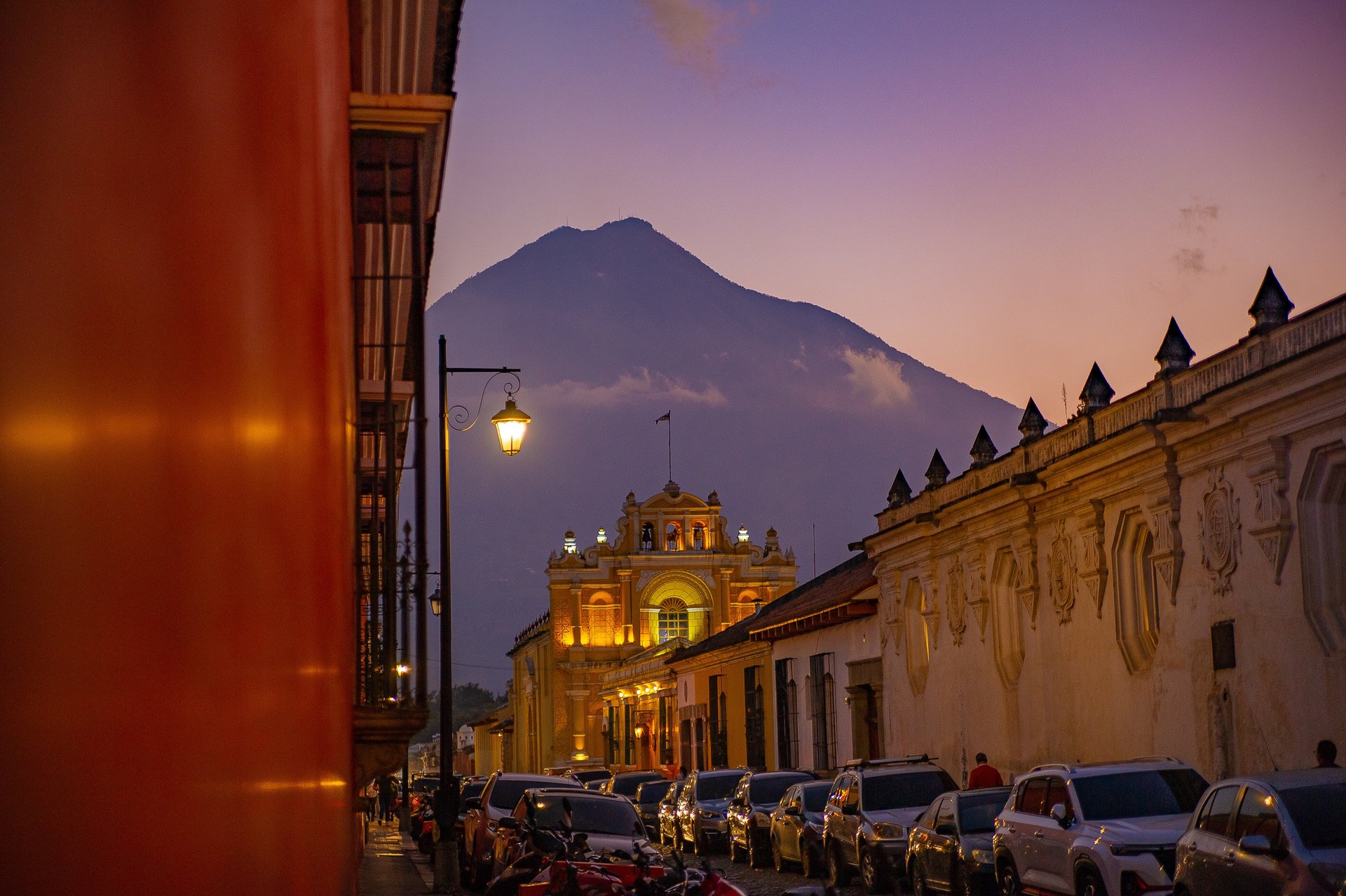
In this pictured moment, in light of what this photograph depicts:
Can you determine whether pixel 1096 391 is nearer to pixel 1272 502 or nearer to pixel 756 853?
pixel 1272 502

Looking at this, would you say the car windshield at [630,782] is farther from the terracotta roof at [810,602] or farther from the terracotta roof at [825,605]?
the terracotta roof at [810,602]

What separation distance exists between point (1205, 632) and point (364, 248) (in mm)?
12400

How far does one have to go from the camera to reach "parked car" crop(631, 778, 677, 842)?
35.4 meters

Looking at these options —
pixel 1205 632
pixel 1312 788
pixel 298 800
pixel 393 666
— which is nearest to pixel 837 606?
pixel 1205 632

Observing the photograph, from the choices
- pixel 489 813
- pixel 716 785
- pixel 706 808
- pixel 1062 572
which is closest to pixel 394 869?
pixel 706 808

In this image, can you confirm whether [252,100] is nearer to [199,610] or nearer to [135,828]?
[199,610]

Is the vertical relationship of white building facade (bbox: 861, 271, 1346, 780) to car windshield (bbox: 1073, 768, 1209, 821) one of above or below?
above

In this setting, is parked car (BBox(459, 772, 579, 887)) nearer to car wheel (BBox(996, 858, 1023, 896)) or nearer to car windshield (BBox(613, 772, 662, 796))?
car wheel (BBox(996, 858, 1023, 896))

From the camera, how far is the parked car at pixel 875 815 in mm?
19812

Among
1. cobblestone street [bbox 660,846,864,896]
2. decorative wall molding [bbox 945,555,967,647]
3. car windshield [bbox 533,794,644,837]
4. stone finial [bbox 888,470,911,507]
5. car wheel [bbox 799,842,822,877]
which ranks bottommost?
cobblestone street [bbox 660,846,864,896]

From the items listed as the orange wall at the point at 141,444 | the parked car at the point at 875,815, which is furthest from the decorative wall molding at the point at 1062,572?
the orange wall at the point at 141,444

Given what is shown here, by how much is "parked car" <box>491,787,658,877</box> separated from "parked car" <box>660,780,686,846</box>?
10.5 m

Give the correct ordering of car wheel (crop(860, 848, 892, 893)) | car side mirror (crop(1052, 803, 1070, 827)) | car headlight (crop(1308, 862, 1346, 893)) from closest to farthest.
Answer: car headlight (crop(1308, 862, 1346, 893)), car side mirror (crop(1052, 803, 1070, 827)), car wheel (crop(860, 848, 892, 893))

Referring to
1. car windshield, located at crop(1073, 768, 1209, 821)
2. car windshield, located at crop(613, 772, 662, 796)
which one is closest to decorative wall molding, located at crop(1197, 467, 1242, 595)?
car windshield, located at crop(1073, 768, 1209, 821)
